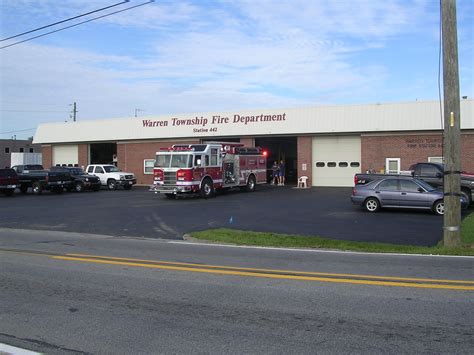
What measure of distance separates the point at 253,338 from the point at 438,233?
11.0 m

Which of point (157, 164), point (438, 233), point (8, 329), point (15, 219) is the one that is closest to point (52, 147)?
point (157, 164)

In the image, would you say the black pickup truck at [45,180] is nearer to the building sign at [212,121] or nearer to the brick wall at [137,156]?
the brick wall at [137,156]

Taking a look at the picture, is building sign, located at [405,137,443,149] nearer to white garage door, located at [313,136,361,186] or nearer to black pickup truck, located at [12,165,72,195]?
white garage door, located at [313,136,361,186]

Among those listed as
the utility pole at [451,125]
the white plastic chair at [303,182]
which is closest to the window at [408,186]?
the utility pole at [451,125]

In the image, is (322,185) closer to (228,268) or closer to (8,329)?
(228,268)

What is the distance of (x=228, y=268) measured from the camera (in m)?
9.20

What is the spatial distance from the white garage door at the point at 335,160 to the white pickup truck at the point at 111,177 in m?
14.6

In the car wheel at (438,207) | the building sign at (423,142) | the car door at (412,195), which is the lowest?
the car wheel at (438,207)

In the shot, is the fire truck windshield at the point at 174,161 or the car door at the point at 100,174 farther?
the car door at the point at 100,174

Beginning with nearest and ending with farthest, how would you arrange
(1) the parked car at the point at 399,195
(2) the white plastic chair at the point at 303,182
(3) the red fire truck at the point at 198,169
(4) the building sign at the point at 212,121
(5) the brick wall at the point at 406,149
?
(1) the parked car at the point at 399,195, (3) the red fire truck at the point at 198,169, (5) the brick wall at the point at 406,149, (2) the white plastic chair at the point at 303,182, (4) the building sign at the point at 212,121

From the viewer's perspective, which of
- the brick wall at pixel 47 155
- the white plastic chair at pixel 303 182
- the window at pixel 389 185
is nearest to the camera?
the window at pixel 389 185

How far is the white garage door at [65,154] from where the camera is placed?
4941 centimetres

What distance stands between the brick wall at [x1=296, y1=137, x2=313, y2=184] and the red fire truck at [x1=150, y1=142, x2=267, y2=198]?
6.32 meters

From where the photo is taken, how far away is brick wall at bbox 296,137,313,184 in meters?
36.6
